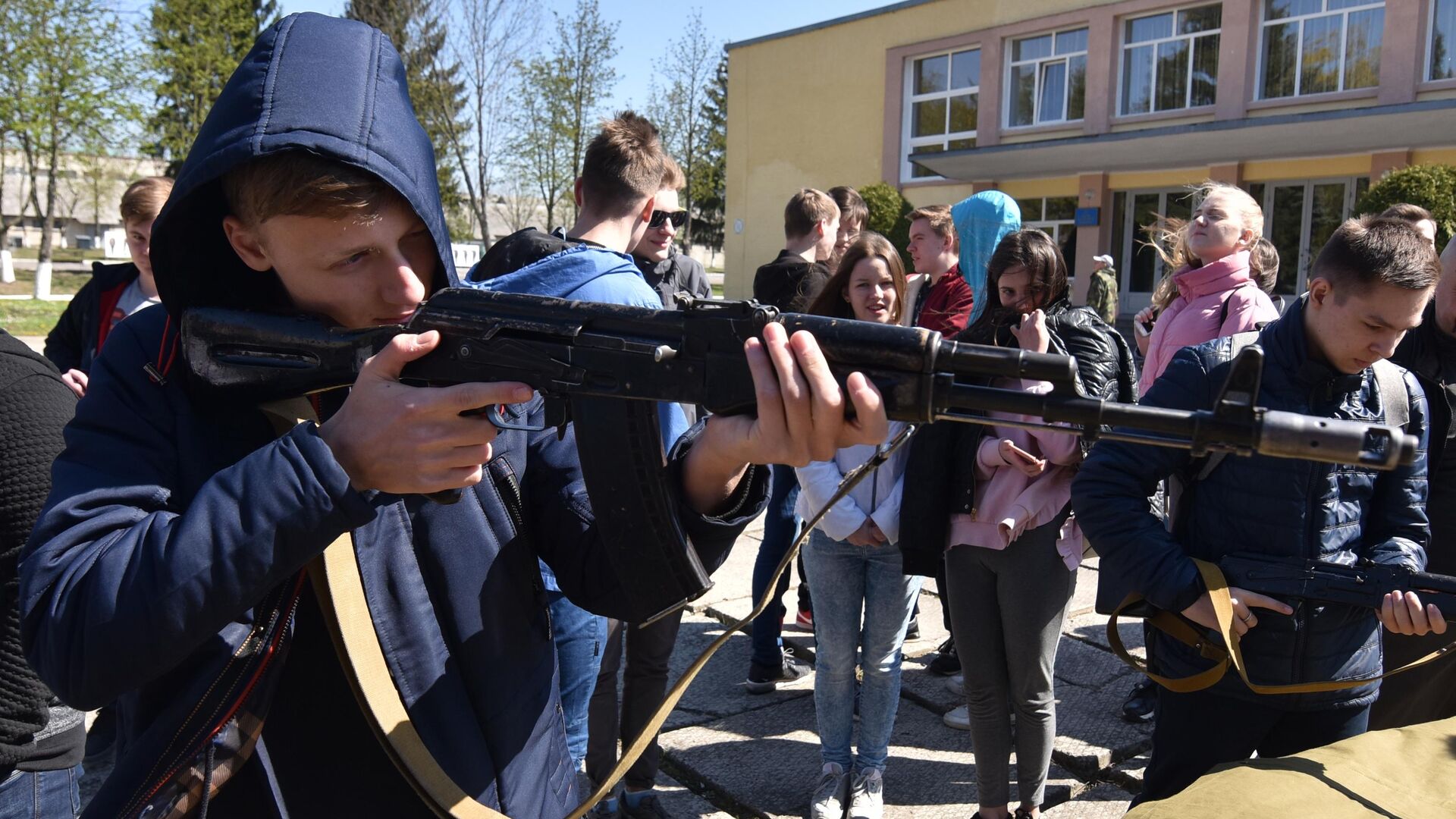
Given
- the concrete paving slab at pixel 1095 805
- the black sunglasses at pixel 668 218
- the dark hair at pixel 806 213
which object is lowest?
the concrete paving slab at pixel 1095 805

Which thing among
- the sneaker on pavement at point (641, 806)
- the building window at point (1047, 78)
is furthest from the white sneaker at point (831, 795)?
the building window at point (1047, 78)

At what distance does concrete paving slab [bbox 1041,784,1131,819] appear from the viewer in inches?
148

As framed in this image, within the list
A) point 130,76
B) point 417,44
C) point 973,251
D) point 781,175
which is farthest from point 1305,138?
point 130,76

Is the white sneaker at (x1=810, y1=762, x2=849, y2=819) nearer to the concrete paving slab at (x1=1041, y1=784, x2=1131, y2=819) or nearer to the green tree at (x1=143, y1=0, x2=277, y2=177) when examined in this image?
the concrete paving slab at (x1=1041, y1=784, x2=1131, y2=819)

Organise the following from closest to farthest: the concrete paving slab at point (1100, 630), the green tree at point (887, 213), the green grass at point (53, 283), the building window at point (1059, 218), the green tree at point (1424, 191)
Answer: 1. the concrete paving slab at point (1100, 630)
2. the green tree at point (1424, 191)
3. the green tree at point (887, 213)
4. the building window at point (1059, 218)
5. the green grass at point (53, 283)

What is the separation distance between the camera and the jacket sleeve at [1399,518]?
8.96 feet

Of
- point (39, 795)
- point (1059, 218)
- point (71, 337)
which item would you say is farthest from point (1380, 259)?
point (1059, 218)

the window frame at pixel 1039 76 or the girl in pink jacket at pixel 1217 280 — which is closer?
the girl in pink jacket at pixel 1217 280

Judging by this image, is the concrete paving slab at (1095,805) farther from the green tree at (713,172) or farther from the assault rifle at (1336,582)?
the green tree at (713,172)

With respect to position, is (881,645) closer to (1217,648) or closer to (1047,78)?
(1217,648)

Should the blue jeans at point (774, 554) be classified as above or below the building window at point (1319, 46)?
below

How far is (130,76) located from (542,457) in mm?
29927

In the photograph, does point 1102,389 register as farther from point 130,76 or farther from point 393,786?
point 130,76

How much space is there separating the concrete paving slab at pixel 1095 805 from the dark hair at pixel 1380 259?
223 centimetres
